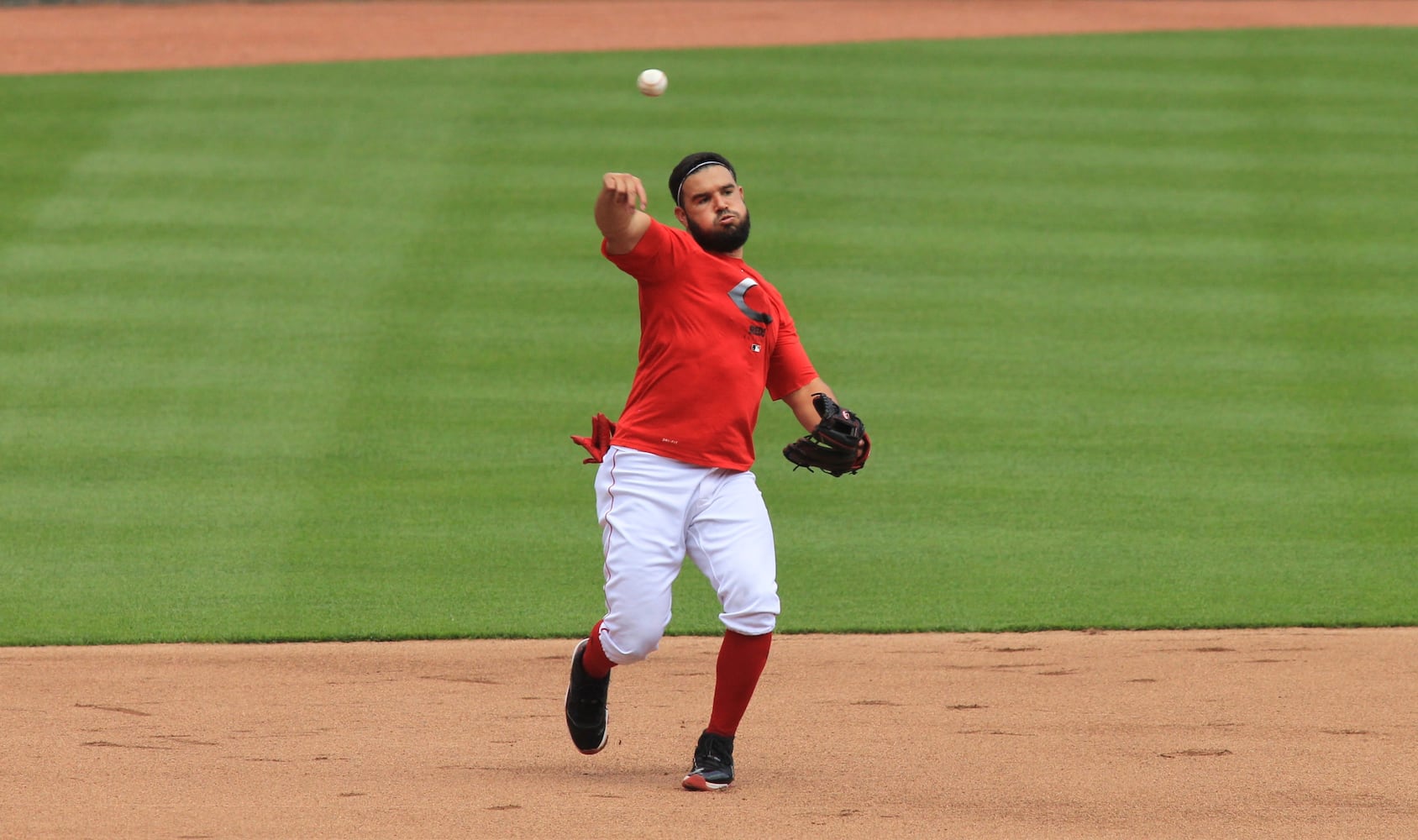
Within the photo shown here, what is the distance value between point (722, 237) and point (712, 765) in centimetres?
158

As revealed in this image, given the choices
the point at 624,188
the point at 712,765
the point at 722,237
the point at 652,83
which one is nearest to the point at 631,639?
the point at 712,765

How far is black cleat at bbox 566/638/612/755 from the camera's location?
502cm

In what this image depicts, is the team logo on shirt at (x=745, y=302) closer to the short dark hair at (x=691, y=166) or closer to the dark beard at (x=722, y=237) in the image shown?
the dark beard at (x=722, y=237)

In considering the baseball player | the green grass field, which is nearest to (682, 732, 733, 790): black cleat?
the baseball player

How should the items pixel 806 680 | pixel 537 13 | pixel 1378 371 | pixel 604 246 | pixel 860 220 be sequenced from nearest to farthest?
pixel 604 246
pixel 806 680
pixel 1378 371
pixel 860 220
pixel 537 13

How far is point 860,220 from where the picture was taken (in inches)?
501

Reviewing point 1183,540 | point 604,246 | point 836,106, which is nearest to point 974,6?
point 836,106

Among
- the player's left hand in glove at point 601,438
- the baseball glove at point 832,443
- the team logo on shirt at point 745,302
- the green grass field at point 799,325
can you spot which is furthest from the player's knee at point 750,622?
the green grass field at point 799,325

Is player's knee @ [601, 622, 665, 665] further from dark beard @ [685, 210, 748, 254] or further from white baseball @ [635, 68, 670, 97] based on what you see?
white baseball @ [635, 68, 670, 97]

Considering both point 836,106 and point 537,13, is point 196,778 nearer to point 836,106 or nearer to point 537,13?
point 836,106

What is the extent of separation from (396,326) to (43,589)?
3926mm

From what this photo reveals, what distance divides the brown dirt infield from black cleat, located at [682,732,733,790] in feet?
0.23

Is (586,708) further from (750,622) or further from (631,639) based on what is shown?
(750,622)

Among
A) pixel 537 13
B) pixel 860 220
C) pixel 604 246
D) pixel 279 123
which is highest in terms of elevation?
pixel 537 13
